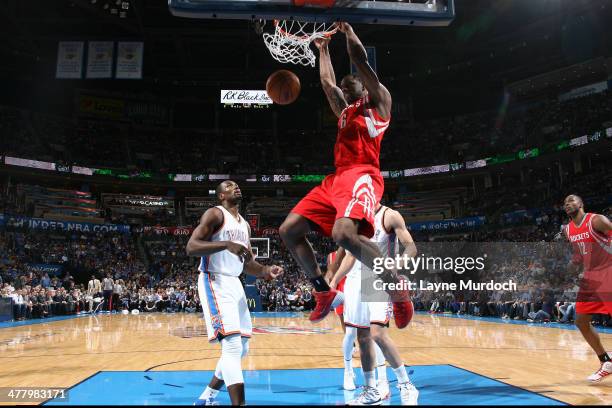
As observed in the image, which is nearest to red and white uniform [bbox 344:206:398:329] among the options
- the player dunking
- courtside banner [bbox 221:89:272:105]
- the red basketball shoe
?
the red basketball shoe

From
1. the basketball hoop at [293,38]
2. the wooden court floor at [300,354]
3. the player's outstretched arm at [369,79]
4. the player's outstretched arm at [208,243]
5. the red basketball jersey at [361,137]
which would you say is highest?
the basketball hoop at [293,38]

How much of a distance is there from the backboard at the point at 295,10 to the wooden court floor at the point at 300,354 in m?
3.89

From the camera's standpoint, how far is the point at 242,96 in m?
30.5

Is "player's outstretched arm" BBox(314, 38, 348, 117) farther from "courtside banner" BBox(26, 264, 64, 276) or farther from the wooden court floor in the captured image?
"courtside banner" BBox(26, 264, 64, 276)

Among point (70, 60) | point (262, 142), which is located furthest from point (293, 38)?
point (262, 142)

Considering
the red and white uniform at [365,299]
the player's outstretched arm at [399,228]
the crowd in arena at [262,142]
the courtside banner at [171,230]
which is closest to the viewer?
the red and white uniform at [365,299]

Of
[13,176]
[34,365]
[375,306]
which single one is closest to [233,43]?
[13,176]

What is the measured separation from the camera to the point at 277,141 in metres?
35.8

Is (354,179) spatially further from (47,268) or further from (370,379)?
(47,268)

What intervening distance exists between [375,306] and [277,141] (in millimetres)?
31943

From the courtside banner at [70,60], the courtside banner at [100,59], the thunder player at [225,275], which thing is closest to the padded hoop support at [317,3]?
the thunder player at [225,275]

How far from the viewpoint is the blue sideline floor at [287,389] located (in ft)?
14.2

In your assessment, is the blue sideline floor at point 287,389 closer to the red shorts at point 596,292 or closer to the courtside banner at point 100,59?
the red shorts at point 596,292

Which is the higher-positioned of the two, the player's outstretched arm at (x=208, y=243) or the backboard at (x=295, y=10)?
the backboard at (x=295, y=10)
